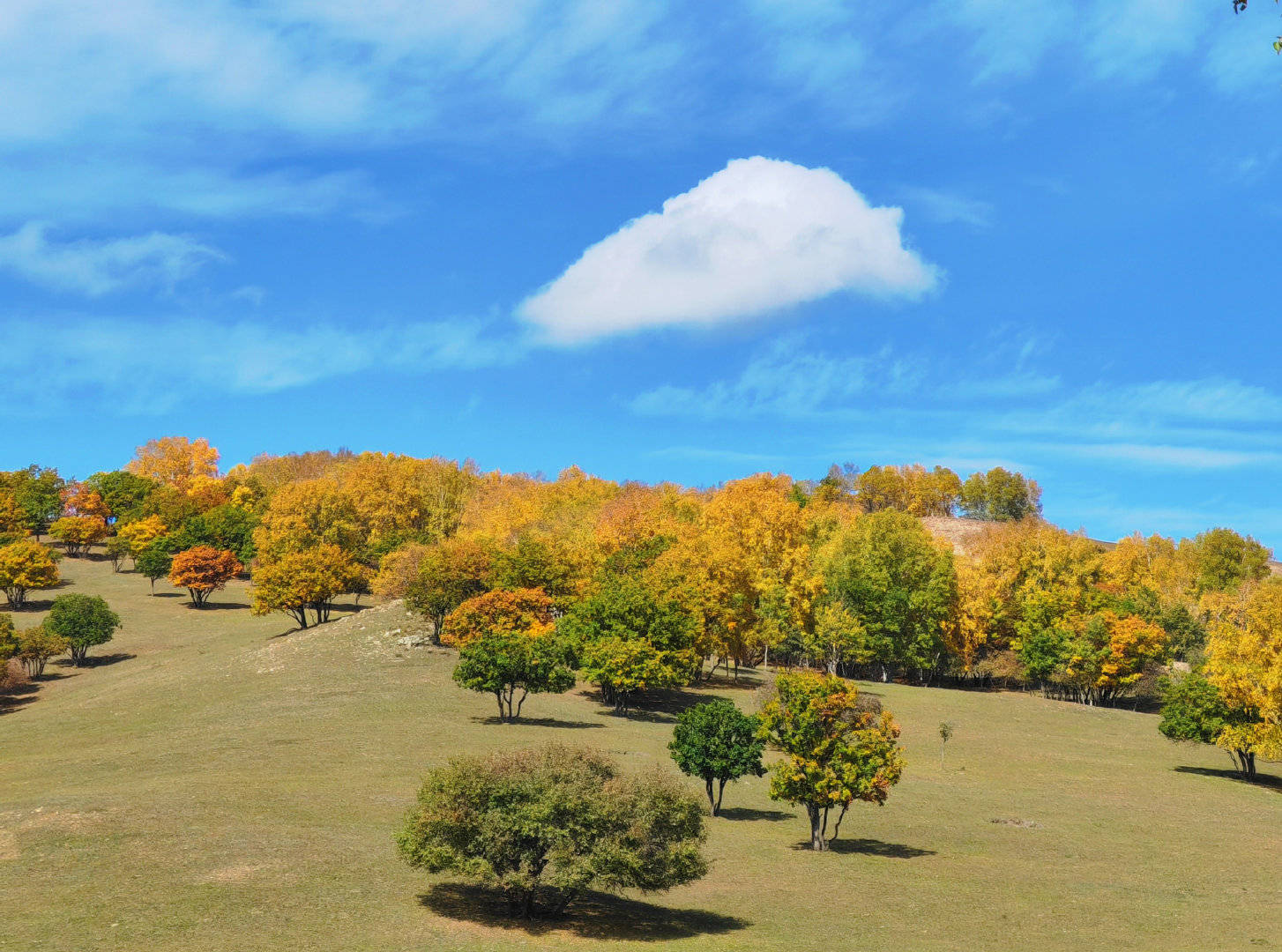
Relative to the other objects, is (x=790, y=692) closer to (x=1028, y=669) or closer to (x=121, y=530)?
(x=1028, y=669)

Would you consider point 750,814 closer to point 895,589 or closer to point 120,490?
point 895,589

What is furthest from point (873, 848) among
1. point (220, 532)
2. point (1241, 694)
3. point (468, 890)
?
point (220, 532)

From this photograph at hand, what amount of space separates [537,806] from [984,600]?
102 m

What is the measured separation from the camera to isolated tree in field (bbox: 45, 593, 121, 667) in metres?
104

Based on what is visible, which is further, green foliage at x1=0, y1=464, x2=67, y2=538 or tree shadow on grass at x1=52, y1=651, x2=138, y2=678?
green foliage at x1=0, y1=464, x2=67, y2=538

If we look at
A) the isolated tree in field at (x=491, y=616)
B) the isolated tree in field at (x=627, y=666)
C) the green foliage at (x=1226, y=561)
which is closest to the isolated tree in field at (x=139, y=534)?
the isolated tree in field at (x=491, y=616)

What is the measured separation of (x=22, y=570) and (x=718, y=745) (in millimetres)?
112680

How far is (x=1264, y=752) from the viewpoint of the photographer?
68250 millimetres

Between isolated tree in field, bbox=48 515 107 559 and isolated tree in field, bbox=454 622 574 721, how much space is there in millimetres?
123466

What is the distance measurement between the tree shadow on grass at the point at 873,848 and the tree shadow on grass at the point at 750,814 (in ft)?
17.1

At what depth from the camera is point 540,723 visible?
72.6 m

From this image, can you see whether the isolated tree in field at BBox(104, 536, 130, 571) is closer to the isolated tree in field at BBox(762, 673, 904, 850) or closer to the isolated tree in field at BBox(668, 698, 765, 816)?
the isolated tree in field at BBox(668, 698, 765, 816)

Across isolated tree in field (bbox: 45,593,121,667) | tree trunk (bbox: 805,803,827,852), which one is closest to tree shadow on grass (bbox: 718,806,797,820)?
tree trunk (bbox: 805,803,827,852)

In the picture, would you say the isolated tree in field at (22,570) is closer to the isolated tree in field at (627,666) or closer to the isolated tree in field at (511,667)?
the isolated tree in field at (511,667)
